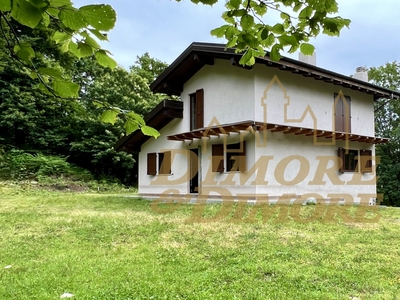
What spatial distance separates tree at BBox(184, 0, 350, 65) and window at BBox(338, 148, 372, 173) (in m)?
10.8

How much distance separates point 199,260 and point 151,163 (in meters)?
9.82

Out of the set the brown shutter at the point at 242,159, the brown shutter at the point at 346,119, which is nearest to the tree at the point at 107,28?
the brown shutter at the point at 242,159

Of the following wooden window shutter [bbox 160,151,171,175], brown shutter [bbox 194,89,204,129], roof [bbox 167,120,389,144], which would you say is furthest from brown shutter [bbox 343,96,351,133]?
wooden window shutter [bbox 160,151,171,175]

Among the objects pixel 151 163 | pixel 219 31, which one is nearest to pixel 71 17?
pixel 219 31

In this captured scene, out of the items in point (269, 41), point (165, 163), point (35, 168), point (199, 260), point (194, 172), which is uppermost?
point (269, 41)

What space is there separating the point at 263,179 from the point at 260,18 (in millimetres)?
8032

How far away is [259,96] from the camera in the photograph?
1019 cm

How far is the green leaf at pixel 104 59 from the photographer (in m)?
1.52

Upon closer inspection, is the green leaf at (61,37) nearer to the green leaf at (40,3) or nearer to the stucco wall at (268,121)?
the green leaf at (40,3)

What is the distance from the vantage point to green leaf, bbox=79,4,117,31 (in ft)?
3.90

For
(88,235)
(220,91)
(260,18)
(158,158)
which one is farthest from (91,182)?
(260,18)

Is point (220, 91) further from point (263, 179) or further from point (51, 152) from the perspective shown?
point (51, 152)

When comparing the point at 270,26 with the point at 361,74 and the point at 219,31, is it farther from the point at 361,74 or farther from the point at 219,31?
the point at 361,74

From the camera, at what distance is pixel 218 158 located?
36.1ft
